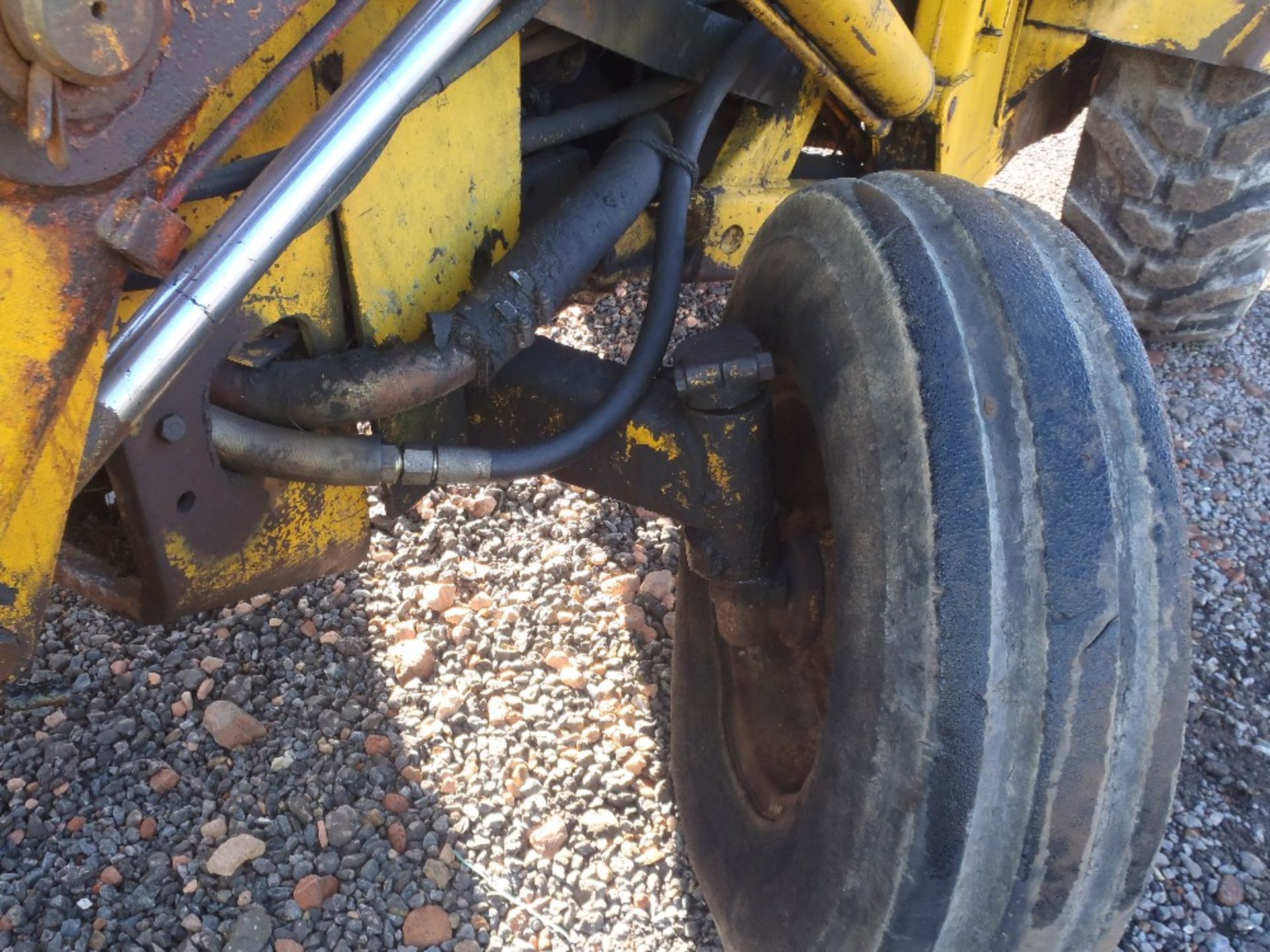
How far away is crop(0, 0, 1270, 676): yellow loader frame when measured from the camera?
2.55 ft

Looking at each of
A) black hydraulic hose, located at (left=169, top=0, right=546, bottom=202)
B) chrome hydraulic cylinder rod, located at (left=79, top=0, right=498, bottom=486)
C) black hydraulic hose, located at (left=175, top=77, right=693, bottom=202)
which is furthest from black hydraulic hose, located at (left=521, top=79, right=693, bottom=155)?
chrome hydraulic cylinder rod, located at (left=79, top=0, right=498, bottom=486)

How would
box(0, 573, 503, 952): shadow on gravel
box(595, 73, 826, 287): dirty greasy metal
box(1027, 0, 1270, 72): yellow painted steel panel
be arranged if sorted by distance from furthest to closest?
box(1027, 0, 1270, 72): yellow painted steel panel
box(595, 73, 826, 287): dirty greasy metal
box(0, 573, 503, 952): shadow on gravel

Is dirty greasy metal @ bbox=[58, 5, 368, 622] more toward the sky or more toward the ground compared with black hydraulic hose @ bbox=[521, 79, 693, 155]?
more toward the ground

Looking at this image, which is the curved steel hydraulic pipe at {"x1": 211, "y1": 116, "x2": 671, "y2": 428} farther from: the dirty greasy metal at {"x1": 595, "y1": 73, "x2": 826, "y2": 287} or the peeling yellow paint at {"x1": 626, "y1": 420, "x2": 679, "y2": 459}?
the dirty greasy metal at {"x1": 595, "y1": 73, "x2": 826, "y2": 287}

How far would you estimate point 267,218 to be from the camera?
3.05ft

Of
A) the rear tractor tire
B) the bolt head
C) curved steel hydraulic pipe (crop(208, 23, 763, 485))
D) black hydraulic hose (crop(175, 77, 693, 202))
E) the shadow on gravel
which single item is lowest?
the shadow on gravel

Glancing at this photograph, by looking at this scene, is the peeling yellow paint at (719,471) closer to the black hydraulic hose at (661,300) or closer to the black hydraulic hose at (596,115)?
the black hydraulic hose at (661,300)

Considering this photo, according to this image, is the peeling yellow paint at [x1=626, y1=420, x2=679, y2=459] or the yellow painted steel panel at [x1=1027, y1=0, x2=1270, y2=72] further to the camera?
the yellow painted steel panel at [x1=1027, y1=0, x2=1270, y2=72]

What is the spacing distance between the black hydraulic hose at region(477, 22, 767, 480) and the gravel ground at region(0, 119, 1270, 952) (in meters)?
0.73

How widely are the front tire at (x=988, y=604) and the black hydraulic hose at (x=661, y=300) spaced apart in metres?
0.32

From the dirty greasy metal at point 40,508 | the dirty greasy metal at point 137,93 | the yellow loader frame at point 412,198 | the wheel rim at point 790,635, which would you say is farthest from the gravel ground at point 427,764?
the dirty greasy metal at point 137,93

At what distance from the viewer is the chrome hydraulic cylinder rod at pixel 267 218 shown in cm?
88

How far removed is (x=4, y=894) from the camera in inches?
65.6

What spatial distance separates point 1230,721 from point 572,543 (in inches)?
54.0
